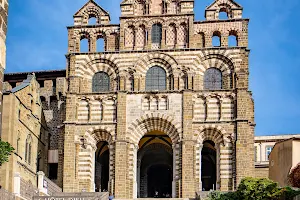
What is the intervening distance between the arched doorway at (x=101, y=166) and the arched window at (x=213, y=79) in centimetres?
761

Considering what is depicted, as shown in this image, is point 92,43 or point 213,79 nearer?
point 213,79

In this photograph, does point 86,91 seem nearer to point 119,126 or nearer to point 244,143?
point 119,126

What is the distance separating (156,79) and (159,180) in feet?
30.8

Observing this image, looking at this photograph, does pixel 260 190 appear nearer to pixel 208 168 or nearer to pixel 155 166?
pixel 208 168

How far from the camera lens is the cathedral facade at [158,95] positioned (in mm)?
39625

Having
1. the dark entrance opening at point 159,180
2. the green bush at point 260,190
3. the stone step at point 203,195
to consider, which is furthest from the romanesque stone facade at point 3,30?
the dark entrance opening at point 159,180

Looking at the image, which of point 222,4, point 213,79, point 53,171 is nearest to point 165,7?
point 222,4

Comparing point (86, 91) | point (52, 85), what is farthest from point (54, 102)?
point (86, 91)

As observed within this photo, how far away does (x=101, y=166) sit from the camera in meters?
44.0

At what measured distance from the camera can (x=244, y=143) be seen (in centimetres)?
3941

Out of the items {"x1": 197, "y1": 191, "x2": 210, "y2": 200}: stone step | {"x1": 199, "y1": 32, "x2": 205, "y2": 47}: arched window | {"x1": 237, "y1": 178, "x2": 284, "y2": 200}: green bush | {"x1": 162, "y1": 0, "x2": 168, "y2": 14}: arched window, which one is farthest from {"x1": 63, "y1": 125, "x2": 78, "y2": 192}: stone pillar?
{"x1": 237, "y1": 178, "x2": 284, "y2": 200}: green bush

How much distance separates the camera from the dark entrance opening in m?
47.2

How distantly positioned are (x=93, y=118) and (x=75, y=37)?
5.60 m

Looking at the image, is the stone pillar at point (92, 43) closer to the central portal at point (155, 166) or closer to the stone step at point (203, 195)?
the central portal at point (155, 166)
